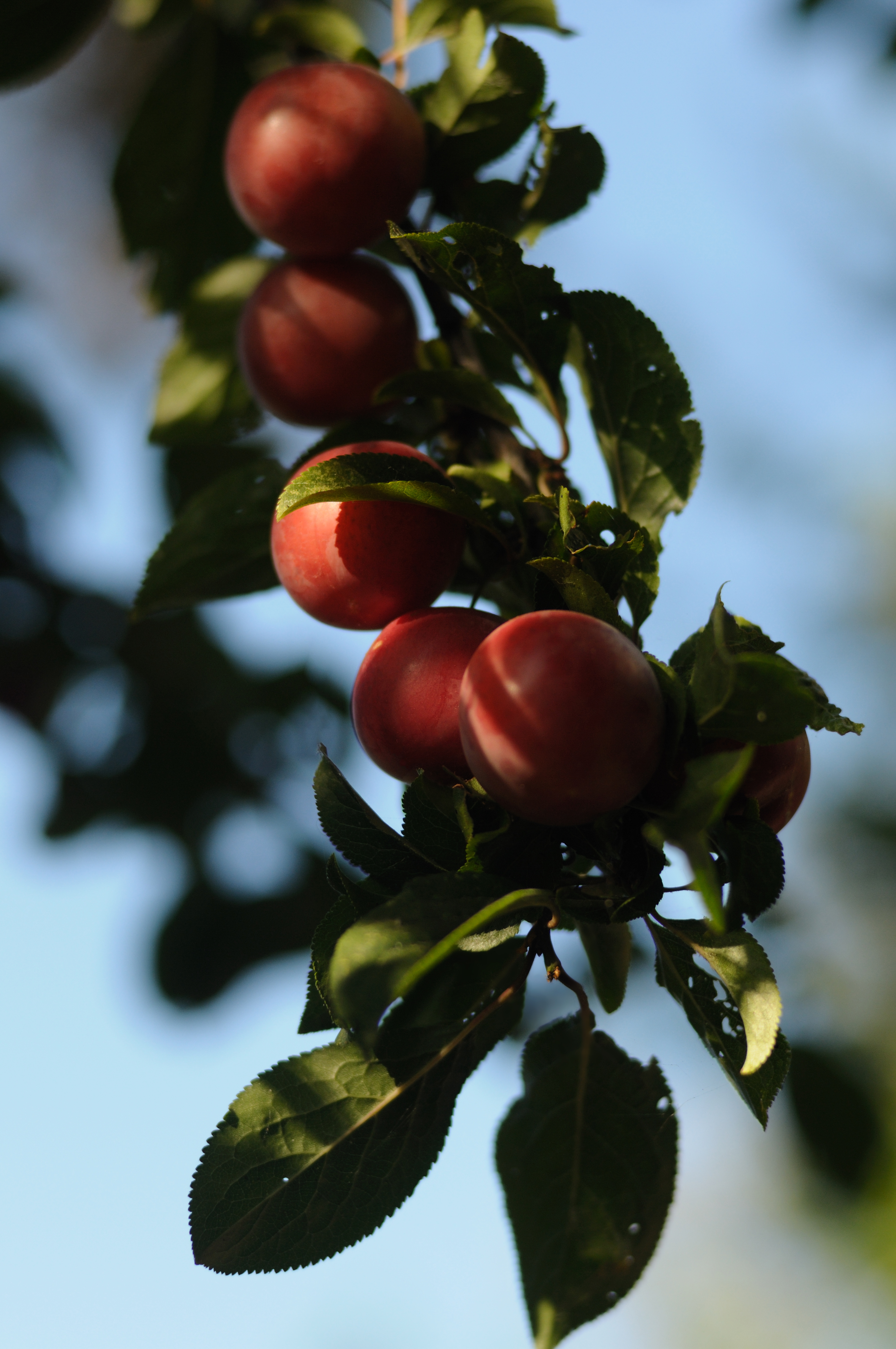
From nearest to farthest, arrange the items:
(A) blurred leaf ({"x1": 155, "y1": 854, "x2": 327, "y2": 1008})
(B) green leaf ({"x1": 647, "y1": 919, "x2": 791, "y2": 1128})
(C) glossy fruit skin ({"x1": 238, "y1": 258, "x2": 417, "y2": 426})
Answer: (B) green leaf ({"x1": 647, "y1": 919, "x2": 791, "y2": 1128}) → (C) glossy fruit skin ({"x1": 238, "y1": 258, "x2": 417, "y2": 426}) → (A) blurred leaf ({"x1": 155, "y1": 854, "x2": 327, "y2": 1008})

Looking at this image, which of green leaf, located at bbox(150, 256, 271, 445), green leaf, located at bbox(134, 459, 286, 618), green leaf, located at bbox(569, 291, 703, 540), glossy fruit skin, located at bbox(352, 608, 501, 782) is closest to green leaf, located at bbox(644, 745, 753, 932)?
glossy fruit skin, located at bbox(352, 608, 501, 782)

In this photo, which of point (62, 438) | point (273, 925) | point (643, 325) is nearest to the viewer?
point (643, 325)

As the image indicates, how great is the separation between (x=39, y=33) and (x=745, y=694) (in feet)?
3.34

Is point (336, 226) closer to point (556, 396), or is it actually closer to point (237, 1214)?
point (556, 396)

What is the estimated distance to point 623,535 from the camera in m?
0.52

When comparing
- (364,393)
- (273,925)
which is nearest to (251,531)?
(364,393)

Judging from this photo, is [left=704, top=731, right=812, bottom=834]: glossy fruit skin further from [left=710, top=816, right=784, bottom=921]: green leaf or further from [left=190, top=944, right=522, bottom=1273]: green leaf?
[left=190, top=944, right=522, bottom=1273]: green leaf

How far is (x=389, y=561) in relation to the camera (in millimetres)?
585

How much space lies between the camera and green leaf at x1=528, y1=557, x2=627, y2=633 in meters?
0.49

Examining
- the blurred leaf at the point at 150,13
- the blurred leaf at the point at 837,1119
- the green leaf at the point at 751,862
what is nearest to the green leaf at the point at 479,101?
the blurred leaf at the point at 150,13

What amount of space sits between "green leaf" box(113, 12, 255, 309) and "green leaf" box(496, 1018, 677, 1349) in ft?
2.85

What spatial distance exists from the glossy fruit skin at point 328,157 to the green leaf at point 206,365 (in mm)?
175

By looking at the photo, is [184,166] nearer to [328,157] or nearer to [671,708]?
[328,157]

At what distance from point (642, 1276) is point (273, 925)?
3.40 feet
